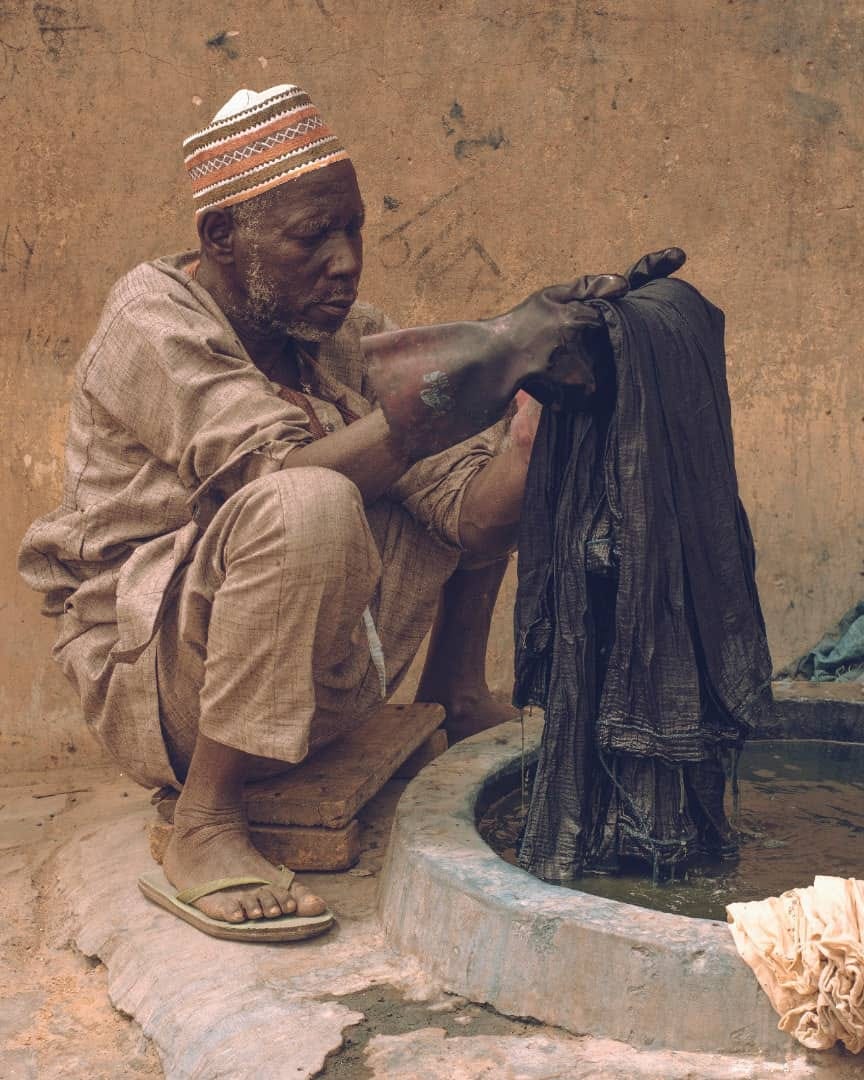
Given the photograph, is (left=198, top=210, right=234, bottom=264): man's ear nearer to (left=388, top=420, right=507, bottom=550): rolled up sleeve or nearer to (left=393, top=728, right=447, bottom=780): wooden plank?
(left=388, top=420, right=507, bottom=550): rolled up sleeve

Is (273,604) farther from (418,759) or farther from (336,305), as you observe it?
(418,759)

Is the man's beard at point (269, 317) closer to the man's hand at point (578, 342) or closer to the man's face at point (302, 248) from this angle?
the man's face at point (302, 248)

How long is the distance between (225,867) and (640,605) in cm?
95

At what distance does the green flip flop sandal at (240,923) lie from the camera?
2.74 m

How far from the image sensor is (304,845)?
306 cm

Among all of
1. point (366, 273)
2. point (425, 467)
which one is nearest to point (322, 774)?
point (425, 467)

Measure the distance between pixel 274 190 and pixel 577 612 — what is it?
1.09 m

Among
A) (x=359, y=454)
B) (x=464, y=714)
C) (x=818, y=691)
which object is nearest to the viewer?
(x=359, y=454)

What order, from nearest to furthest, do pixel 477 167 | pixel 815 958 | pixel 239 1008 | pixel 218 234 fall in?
pixel 815 958, pixel 239 1008, pixel 218 234, pixel 477 167

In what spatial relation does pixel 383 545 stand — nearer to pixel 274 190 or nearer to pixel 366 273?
pixel 274 190

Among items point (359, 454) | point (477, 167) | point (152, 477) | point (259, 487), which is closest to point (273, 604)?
point (259, 487)

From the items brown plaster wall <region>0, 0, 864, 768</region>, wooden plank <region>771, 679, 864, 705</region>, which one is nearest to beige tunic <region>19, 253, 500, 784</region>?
wooden plank <region>771, 679, 864, 705</region>

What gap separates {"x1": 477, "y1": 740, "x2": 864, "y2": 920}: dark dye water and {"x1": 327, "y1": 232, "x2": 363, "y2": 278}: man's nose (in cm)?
118

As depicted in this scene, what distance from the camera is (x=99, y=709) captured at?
123 inches
